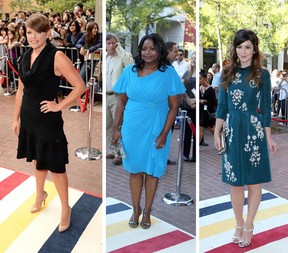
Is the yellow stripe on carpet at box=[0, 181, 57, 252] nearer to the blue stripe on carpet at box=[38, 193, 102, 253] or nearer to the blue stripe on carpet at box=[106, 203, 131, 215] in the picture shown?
the blue stripe on carpet at box=[38, 193, 102, 253]

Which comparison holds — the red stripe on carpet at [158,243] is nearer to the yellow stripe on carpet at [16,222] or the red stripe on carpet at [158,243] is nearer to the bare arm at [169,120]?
the bare arm at [169,120]

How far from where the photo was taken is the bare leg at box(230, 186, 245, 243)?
274cm

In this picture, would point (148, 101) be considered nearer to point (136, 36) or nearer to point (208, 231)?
point (136, 36)

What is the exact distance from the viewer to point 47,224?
326 cm

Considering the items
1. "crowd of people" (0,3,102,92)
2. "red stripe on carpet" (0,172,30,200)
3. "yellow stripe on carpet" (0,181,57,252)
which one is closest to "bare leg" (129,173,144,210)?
"yellow stripe on carpet" (0,181,57,252)

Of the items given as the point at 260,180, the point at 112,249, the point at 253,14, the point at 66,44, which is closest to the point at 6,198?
the point at 112,249

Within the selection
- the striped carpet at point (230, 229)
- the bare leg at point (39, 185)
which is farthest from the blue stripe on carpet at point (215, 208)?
the bare leg at point (39, 185)

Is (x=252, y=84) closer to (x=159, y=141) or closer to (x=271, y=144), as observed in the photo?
(x=271, y=144)

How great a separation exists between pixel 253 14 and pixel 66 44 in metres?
5.44

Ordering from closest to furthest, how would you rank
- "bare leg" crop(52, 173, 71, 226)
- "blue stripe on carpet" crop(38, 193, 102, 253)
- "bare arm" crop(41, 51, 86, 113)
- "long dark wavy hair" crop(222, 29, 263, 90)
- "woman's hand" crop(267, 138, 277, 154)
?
1. "long dark wavy hair" crop(222, 29, 263, 90)
2. "woman's hand" crop(267, 138, 277, 154)
3. "bare arm" crop(41, 51, 86, 113)
4. "blue stripe on carpet" crop(38, 193, 102, 253)
5. "bare leg" crop(52, 173, 71, 226)

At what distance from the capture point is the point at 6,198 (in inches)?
150

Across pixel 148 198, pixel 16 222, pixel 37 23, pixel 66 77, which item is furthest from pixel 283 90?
pixel 16 222

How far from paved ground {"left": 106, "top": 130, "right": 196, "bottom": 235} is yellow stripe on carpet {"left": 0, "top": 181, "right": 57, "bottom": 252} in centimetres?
119

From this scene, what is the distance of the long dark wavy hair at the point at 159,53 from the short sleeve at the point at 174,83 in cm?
4
